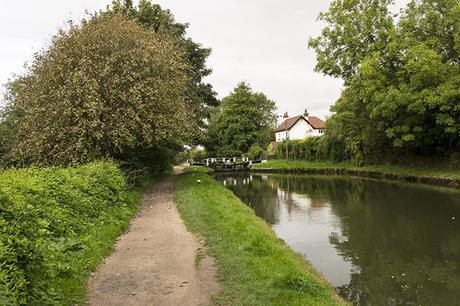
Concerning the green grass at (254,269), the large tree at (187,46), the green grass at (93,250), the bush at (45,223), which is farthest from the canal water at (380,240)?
the large tree at (187,46)

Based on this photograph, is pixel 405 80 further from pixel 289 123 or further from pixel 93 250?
pixel 289 123

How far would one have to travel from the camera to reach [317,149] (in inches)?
2000

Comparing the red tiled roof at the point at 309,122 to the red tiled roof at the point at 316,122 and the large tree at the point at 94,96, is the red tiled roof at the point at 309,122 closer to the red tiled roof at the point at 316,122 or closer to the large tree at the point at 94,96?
the red tiled roof at the point at 316,122

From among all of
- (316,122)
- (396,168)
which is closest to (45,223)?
(396,168)

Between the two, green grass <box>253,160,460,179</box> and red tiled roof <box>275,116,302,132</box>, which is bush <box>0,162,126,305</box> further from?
red tiled roof <box>275,116,302,132</box>

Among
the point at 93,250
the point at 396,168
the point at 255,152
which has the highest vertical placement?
the point at 255,152

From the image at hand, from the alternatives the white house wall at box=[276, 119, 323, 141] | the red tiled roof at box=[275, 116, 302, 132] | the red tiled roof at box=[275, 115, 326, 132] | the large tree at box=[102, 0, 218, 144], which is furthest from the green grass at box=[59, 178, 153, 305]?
the red tiled roof at box=[275, 115, 326, 132]

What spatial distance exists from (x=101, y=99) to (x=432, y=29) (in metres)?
24.2

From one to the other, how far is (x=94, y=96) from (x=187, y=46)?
61.4 feet

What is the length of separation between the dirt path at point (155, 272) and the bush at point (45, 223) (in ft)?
2.55

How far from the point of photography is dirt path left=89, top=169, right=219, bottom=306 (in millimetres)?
7016

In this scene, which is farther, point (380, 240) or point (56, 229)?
point (380, 240)

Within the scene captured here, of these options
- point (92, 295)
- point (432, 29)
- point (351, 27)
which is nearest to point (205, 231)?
point (92, 295)

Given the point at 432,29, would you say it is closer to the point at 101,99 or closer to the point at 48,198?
the point at 101,99
